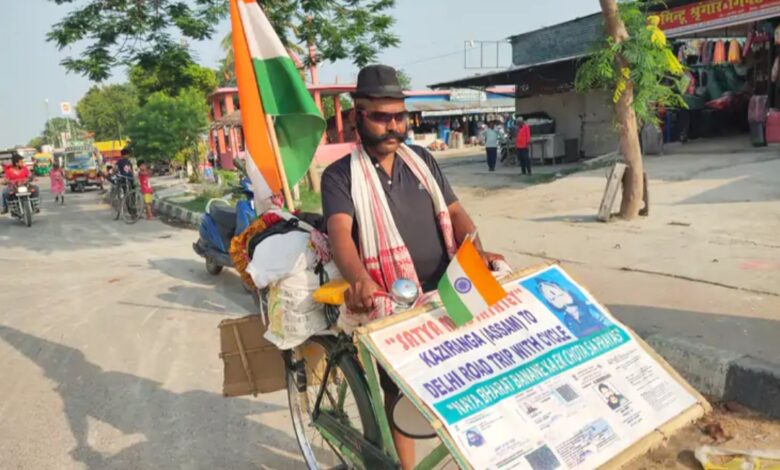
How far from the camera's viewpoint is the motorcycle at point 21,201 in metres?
13.3

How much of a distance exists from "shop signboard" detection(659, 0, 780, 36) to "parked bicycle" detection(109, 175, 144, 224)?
1338 cm

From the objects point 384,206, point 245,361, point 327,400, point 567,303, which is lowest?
point 327,400

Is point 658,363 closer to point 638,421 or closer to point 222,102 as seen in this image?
point 638,421

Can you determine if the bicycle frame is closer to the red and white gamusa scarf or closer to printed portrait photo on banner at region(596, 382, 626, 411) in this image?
the red and white gamusa scarf

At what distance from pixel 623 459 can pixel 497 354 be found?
1.62 ft

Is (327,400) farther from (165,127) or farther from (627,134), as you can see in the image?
(165,127)

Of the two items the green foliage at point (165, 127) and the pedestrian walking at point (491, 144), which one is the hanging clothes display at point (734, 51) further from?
the green foliage at point (165, 127)

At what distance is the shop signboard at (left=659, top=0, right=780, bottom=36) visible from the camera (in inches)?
486

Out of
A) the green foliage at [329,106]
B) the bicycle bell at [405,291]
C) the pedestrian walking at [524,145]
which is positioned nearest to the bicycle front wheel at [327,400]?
the bicycle bell at [405,291]

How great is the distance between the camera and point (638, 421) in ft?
6.32

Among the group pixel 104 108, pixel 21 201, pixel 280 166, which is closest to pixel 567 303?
pixel 280 166

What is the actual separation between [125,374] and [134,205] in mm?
9630

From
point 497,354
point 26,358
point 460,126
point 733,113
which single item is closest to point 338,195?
point 497,354

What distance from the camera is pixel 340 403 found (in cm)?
264
